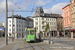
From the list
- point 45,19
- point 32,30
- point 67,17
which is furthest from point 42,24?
point 32,30

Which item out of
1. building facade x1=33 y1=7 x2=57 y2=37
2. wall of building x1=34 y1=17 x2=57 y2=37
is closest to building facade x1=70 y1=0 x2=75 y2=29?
building facade x1=33 y1=7 x2=57 y2=37

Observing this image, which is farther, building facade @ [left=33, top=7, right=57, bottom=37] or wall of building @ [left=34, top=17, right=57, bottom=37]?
building facade @ [left=33, top=7, right=57, bottom=37]

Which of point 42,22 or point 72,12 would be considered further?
point 42,22

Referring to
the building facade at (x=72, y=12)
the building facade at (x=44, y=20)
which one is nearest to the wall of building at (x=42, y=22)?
the building facade at (x=44, y=20)

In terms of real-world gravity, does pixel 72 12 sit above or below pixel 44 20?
above

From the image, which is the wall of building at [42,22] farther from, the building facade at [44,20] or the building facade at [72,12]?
the building facade at [72,12]

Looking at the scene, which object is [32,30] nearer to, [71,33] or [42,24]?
[71,33]

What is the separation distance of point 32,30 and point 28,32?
37.6 inches

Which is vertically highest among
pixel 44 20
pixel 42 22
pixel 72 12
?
pixel 72 12

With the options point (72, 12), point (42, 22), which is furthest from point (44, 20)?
point (72, 12)

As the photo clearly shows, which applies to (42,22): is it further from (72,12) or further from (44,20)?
(72,12)

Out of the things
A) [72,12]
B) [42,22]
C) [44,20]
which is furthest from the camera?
[44,20]

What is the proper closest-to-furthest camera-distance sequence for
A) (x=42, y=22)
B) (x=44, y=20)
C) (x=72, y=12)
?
(x=72, y=12)
(x=42, y=22)
(x=44, y=20)

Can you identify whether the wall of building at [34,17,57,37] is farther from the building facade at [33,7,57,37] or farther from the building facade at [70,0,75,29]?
the building facade at [70,0,75,29]
